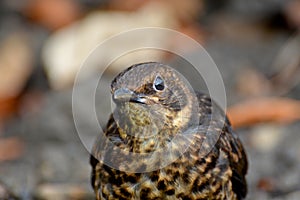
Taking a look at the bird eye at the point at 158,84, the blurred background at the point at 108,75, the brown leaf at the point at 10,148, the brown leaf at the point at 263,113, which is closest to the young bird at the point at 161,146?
the bird eye at the point at 158,84

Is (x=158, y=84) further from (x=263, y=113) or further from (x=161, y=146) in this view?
(x=263, y=113)

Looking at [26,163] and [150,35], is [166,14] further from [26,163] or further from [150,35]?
[26,163]

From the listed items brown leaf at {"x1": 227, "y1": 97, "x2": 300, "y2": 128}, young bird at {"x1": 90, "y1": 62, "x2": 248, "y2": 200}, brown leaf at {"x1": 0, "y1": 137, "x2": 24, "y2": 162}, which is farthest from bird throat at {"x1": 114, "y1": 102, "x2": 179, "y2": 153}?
brown leaf at {"x1": 0, "y1": 137, "x2": 24, "y2": 162}

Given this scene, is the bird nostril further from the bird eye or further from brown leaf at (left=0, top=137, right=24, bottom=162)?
brown leaf at (left=0, top=137, right=24, bottom=162)

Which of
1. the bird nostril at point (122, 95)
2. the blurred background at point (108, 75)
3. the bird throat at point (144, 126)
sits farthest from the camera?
the blurred background at point (108, 75)

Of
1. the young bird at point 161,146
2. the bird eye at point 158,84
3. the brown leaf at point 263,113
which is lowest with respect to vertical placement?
the young bird at point 161,146

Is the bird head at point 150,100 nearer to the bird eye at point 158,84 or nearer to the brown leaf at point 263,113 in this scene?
the bird eye at point 158,84

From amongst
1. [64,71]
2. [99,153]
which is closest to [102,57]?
[64,71]

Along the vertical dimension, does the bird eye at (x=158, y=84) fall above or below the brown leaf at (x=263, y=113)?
below
